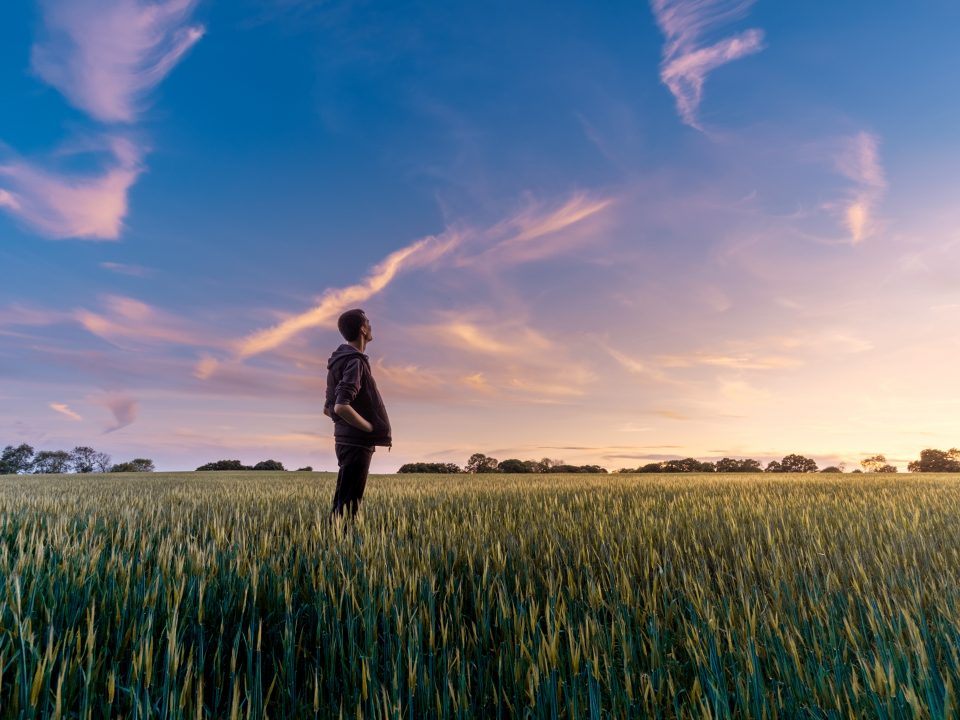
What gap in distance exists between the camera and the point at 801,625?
256 centimetres

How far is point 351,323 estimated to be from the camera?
533cm

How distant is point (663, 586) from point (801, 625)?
71cm

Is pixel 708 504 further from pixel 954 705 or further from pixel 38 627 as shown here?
pixel 38 627

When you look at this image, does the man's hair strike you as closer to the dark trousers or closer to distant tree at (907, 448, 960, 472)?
the dark trousers

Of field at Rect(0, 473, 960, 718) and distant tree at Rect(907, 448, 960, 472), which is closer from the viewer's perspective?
field at Rect(0, 473, 960, 718)

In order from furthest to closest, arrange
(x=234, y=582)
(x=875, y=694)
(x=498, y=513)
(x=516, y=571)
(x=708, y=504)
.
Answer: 1. (x=708, y=504)
2. (x=498, y=513)
3. (x=516, y=571)
4. (x=234, y=582)
5. (x=875, y=694)

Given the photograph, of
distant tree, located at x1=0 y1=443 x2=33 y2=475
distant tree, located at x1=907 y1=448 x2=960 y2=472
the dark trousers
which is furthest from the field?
distant tree, located at x1=0 y1=443 x2=33 y2=475

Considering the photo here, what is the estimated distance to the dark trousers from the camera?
5098 millimetres

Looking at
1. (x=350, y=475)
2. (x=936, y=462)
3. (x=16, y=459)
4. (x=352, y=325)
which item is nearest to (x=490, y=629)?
(x=350, y=475)

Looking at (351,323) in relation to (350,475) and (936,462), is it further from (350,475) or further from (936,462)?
(936,462)

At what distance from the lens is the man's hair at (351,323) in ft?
17.5

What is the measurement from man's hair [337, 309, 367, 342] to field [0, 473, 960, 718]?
1844 mm

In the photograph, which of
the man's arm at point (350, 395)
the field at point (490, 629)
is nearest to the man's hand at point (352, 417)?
the man's arm at point (350, 395)

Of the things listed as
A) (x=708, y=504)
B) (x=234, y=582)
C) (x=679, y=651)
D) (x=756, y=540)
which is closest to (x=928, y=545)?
(x=756, y=540)
